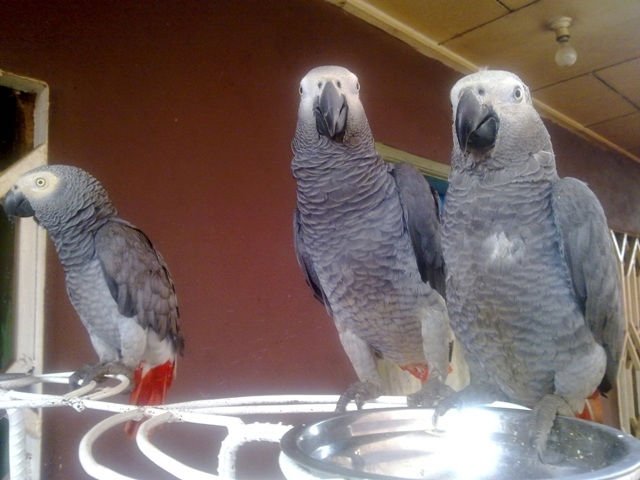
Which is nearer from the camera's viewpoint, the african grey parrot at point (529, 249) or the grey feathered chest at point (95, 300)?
the african grey parrot at point (529, 249)

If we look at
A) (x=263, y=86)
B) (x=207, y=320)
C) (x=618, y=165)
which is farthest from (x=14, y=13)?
(x=618, y=165)

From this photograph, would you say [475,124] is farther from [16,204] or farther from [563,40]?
[563,40]

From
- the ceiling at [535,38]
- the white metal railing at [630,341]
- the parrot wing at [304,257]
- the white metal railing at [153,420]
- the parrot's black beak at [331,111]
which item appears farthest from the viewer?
the white metal railing at [630,341]

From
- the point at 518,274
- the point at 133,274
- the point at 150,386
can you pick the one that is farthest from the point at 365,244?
the point at 150,386

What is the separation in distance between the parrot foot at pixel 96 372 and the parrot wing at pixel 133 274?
0.31ft

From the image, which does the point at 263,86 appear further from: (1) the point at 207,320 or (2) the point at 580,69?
(2) the point at 580,69

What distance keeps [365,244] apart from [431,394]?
30 centimetres

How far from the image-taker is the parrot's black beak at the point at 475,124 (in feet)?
2.68

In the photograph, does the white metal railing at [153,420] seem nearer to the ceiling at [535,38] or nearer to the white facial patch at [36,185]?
the white facial patch at [36,185]

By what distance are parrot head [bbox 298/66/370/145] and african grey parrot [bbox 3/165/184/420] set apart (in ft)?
1.39

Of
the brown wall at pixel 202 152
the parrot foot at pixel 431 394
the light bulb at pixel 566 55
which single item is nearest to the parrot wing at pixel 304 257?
the parrot foot at pixel 431 394

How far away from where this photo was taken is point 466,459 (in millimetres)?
575

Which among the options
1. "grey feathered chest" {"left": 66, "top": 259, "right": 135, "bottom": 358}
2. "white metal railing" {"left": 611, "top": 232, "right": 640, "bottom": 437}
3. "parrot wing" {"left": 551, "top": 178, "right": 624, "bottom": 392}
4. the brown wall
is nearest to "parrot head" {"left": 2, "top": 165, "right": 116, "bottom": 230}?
"grey feathered chest" {"left": 66, "top": 259, "right": 135, "bottom": 358}

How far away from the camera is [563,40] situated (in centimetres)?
220
